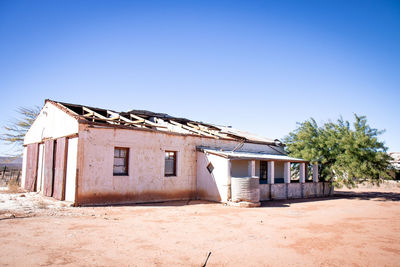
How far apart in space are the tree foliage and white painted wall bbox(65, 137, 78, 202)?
14.0 m

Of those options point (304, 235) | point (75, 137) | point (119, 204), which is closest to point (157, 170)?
point (119, 204)

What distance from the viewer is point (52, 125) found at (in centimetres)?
1421

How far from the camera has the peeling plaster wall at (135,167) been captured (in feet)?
37.2

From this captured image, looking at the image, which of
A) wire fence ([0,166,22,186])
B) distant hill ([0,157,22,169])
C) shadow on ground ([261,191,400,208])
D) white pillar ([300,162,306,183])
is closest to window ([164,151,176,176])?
shadow on ground ([261,191,400,208])

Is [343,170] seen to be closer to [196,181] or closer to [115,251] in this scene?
[196,181]

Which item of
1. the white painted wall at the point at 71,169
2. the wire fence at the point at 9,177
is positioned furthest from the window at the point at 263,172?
the wire fence at the point at 9,177

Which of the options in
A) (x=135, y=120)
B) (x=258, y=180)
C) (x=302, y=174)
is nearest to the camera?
(x=258, y=180)

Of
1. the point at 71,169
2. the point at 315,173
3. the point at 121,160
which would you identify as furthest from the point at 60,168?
the point at 315,173

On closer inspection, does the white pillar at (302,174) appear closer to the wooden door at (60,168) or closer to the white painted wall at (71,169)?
the white painted wall at (71,169)

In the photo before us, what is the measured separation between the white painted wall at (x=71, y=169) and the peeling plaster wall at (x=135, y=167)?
0.32 metres

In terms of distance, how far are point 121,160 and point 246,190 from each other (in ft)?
19.8

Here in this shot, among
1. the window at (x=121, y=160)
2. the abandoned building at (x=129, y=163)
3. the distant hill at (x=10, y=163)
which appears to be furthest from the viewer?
the distant hill at (x=10, y=163)

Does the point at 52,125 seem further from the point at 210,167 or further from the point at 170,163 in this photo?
the point at 210,167

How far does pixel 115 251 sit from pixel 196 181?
9771 mm
